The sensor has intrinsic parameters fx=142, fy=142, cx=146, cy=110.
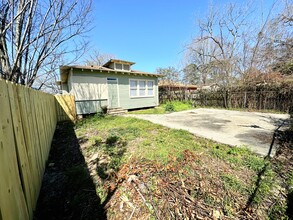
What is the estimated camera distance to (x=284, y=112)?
8.43 meters

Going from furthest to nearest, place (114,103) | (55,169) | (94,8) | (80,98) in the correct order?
(114,103) → (80,98) → (94,8) → (55,169)

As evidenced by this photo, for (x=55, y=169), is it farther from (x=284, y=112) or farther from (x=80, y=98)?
(x=284, y=112)

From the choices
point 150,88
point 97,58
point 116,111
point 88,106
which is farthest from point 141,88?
point 97,58

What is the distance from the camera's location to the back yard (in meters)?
1.71

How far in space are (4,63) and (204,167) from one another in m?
6.26

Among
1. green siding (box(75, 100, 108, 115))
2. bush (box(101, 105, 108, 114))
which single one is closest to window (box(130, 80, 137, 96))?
green siding (box(75, 100, 108, 115))

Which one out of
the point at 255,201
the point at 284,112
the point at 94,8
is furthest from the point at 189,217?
the point at 284,112

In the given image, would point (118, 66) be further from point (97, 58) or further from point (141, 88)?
point (97, 58)

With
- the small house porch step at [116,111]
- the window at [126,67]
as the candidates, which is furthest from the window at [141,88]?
the small house porch step at [116,111]

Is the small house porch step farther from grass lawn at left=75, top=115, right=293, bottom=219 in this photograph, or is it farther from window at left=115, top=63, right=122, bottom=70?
grass lawn at left=75, top=115, right=293, bottom=219

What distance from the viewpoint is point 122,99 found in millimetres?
10250

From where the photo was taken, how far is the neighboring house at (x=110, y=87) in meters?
8.52

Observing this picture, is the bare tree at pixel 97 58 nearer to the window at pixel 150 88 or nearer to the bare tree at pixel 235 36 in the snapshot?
the window at pixel 150 88

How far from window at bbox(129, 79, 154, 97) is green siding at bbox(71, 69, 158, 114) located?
0.30 meters
